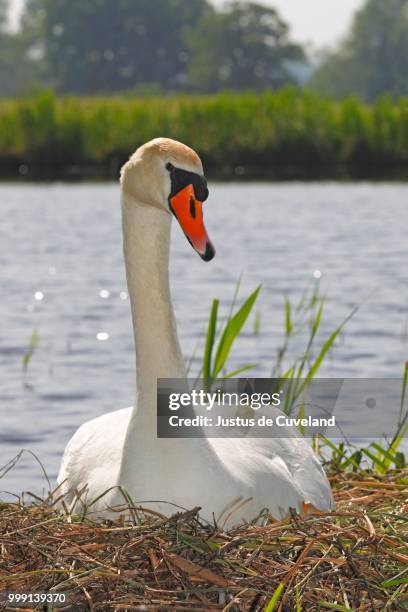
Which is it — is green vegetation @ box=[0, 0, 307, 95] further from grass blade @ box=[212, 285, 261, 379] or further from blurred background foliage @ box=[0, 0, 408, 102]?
grass blade @ box=[212, 285, 261, 379]

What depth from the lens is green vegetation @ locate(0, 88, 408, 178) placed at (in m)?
31.6

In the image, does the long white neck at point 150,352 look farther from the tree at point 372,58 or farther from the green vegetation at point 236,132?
the tree at point 372,58

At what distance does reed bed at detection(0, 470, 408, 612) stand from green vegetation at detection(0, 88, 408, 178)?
27.3m

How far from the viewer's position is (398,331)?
465 inches

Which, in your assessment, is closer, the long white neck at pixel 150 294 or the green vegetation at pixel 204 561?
the green vegetation at pixel 204 561

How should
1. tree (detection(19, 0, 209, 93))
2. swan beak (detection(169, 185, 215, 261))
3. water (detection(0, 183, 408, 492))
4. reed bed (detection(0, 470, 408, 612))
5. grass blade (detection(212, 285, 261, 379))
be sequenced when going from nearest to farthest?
reed bed (detection(0, 470, 408, 612))
swan beak (detection(169, 185, 215, 261))
grass blade (detection(212, 285, 261, 379))
water (detection(0, 183, 408, 492))
tree (detection(19, 0, 209, 93))

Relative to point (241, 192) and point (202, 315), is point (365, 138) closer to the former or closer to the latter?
point (241, 192)

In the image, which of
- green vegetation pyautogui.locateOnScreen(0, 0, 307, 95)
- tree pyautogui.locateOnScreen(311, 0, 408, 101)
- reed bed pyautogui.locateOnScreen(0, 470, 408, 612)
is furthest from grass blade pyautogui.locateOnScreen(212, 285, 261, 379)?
green vegetation pyautogui.locateOnScreen(0, 0, 307, 95)

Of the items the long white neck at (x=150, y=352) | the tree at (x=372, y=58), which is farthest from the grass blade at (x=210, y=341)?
the tree at (x=372, y=58)

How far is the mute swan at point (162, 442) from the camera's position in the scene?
458 centimetres

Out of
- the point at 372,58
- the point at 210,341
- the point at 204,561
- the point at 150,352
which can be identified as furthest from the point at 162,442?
the point at 372,58

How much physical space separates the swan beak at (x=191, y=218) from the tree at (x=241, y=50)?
96.6 meters

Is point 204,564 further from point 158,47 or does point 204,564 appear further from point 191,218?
point 158,47

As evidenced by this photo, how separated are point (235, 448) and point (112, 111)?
2817 cm
